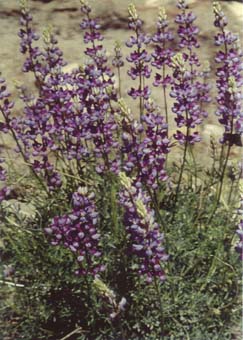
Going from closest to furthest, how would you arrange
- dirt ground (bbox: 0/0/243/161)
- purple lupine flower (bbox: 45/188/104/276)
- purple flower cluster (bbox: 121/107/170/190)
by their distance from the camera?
purple lupine flower (bbox: 45/188/104/276) < purple flower cluster (bbox: 121/107/170/190) < dirt ground (bbox: 0/0/243/161)

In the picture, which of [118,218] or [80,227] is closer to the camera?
[80,227]

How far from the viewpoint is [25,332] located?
357cm

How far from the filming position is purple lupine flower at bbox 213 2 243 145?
313cm

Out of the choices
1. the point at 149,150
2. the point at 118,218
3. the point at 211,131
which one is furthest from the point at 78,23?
the point at 149,150

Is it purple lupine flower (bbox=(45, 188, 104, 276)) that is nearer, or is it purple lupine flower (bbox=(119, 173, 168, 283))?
purple lupine flower (bbox=(119, 173, 168, 283))

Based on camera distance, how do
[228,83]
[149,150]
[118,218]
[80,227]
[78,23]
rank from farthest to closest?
[78,23] < [118,218] < [228,83] < [149,150] < [80,227]

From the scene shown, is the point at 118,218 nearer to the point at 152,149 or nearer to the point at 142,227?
the point at 152,149

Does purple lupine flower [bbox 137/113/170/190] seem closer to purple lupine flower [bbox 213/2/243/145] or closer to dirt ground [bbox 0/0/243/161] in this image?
purple lupine flower [bbox 213/2/243/145]

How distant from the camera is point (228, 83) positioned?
10.2 feet

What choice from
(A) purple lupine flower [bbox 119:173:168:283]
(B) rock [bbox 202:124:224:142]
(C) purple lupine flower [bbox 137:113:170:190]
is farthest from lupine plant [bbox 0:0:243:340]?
(B) rock [bbox 202:124:224:142]

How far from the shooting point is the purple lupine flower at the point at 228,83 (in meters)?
3.13

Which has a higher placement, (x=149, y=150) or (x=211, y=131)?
(x=211, y=131)

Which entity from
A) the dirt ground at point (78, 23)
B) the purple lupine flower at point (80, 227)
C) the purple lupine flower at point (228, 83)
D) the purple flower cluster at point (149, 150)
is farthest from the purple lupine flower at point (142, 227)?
the dirt ground at point (78, 23)

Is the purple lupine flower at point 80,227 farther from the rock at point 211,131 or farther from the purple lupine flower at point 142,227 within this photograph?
the rock at point 211,131
